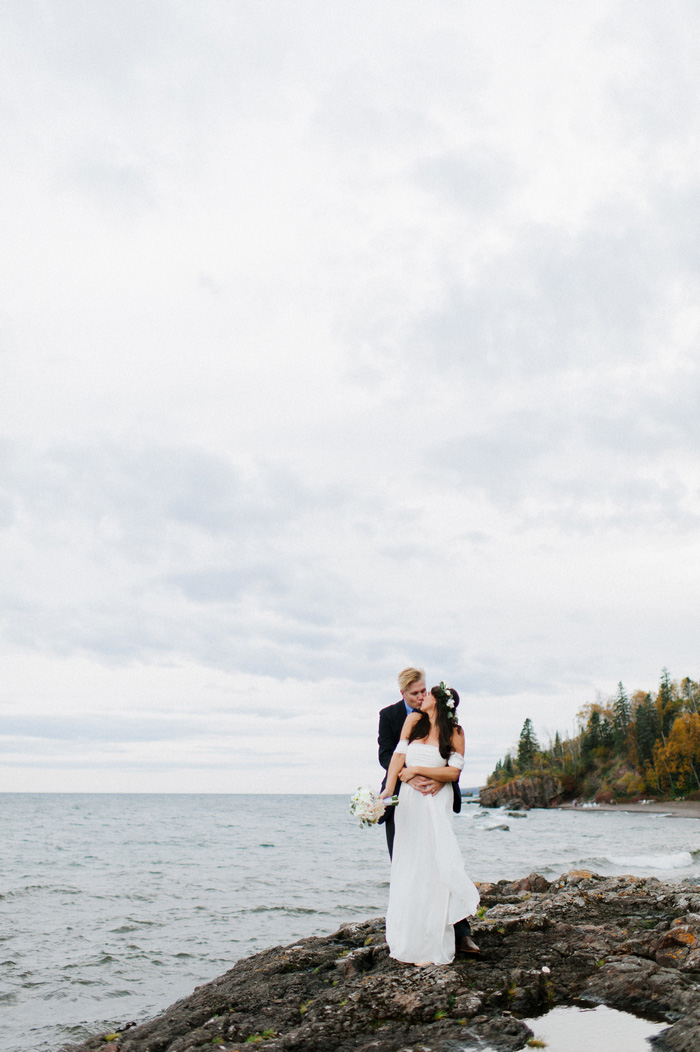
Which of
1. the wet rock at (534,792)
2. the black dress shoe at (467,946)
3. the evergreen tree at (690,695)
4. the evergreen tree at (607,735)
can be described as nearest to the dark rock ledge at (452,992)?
the black dress shoe at (467,946)

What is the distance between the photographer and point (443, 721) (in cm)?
716

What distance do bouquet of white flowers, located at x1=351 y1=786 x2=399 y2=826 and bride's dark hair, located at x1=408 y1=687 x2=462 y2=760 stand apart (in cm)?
69

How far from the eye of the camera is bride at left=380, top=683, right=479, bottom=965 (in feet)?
22.7

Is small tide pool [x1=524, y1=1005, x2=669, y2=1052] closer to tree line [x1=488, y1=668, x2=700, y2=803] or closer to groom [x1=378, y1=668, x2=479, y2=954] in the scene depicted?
groom [x1=378, y1=668, x2=479, y2=954]

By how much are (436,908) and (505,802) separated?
10309cm

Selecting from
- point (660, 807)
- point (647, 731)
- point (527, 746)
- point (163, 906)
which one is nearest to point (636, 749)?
point (647, 731)

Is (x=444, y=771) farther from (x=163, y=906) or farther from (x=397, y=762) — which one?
(x=163, y=906)

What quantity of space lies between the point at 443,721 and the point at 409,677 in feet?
1.81

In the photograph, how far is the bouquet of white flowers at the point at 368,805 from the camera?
714 centimetres

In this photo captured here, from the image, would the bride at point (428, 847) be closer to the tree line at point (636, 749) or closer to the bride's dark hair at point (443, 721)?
the bride's dark hair at point (443, 721)

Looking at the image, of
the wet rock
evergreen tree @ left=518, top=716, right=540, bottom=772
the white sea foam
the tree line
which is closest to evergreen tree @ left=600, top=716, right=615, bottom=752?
the tree line

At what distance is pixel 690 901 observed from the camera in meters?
9.75

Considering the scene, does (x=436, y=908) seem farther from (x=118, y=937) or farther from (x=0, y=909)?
(x=0, y=909)

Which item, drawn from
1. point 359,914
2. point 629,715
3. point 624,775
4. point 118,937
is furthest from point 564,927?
point 629,715
